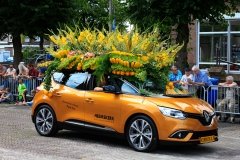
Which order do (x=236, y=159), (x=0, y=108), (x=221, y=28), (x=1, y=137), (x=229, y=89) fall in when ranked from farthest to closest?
(x=221, y=28)
(x=0, y=108)
(x=229, y=89)
(x=1, y=137)
(x=236, y=159)

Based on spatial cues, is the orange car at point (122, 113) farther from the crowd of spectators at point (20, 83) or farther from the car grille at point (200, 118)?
the crowd of spectators at point (20, 83)

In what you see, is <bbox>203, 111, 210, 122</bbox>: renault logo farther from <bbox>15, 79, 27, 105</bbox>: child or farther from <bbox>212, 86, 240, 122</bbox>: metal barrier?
<bbox>15, 79, 27, 105</bbox>: child

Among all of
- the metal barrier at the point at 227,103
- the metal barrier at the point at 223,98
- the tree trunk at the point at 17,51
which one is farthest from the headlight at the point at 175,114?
the tree trunk at the point at 17,51

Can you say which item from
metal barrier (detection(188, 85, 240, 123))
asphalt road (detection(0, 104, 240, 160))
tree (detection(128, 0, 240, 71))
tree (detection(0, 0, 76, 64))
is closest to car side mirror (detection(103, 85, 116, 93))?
asphalt road (detection(0, 104, 240, 160))

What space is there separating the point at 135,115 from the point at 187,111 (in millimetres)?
1082

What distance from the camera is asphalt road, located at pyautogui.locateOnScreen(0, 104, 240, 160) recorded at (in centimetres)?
966

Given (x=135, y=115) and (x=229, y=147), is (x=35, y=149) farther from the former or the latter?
(x=229, y=147)

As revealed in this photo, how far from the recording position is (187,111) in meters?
9.90

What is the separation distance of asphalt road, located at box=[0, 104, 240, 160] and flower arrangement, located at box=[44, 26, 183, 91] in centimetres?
136

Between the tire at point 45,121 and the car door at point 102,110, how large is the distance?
1.05 metres

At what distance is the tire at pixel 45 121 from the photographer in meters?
11.8

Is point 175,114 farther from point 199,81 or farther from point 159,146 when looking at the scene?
point 199,81

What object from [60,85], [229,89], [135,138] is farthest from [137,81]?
[229,89]

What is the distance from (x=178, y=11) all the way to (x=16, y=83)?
7474 mm
